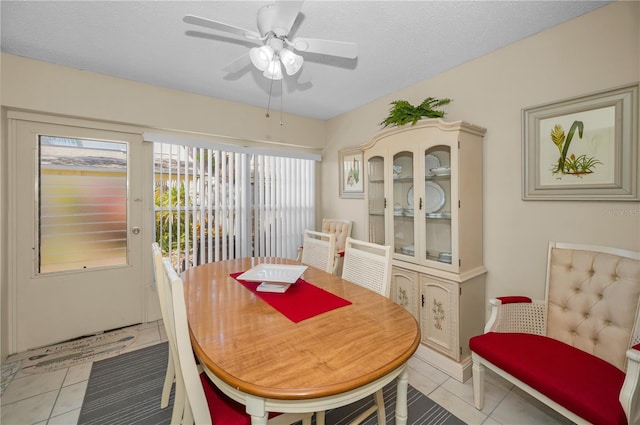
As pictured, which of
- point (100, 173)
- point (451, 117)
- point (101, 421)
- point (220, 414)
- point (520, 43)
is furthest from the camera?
point (100, 173)

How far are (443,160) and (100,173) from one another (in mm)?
3261

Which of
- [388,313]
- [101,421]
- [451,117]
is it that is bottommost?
[101,421]

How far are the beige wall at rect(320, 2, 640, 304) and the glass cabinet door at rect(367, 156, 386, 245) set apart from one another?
809mm

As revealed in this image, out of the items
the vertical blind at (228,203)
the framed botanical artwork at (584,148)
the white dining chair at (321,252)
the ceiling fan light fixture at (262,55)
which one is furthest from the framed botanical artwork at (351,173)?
the ceiling fan light fixture at (262,55)

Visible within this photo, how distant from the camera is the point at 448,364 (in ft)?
6.93

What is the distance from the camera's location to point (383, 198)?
2.77m

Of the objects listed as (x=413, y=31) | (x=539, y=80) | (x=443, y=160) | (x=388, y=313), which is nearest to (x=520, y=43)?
(x=539, y=80)

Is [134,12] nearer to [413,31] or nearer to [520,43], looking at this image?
[413,31]

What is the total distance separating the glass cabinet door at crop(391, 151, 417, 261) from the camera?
96.8 inches

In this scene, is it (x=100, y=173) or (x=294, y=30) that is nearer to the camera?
(x=294, y=30)

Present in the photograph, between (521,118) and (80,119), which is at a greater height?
(80,119)

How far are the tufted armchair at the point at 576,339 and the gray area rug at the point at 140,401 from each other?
38 centimetres

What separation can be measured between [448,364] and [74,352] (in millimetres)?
3202

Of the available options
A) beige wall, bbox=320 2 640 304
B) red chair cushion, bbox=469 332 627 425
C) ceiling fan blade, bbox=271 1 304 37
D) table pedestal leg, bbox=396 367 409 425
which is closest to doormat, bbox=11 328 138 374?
table pedestal leg, bbox=396 367 409 425
